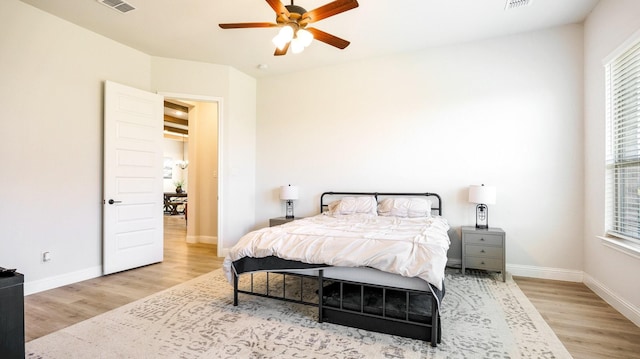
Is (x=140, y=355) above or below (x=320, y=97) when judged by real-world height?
below

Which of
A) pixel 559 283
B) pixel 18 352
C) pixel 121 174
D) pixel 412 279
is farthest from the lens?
pixel 121 174

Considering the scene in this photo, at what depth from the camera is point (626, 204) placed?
279cm

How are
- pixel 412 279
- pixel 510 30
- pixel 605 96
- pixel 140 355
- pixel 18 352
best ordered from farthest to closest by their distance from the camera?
pixel 510 30 → pixel 605 96 → pixel 412 279 → pixel 140 355 → pixel 18 352

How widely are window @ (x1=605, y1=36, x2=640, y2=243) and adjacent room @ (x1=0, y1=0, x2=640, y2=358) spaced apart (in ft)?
0.07

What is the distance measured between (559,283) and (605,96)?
2.12m

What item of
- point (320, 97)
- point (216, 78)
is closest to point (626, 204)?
point (320, 97)

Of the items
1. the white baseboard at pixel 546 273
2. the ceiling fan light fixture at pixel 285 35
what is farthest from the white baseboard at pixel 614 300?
the ceiling fan light fixture at pixel 285 35

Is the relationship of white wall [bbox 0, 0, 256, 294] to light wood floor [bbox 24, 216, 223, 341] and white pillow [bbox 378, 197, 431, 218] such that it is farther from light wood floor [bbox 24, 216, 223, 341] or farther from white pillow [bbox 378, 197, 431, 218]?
white pillow [bbox 378, 197, 431, 218]

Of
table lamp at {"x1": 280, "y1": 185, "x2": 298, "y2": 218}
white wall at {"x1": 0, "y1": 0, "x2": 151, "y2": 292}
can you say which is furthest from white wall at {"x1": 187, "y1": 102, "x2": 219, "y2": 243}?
white wall at {"x1": 0, "y1": 0, "x2": 151, "y2": 292}

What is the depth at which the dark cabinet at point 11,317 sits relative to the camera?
4.82ft

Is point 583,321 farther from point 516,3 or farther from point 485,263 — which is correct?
point 516,3

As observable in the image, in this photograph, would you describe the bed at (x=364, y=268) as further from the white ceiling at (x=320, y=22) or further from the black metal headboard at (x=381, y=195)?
the white ceiling at (x=320, y=22)

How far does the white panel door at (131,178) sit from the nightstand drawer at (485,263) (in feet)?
14.2

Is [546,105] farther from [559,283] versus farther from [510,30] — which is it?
[559,283]
